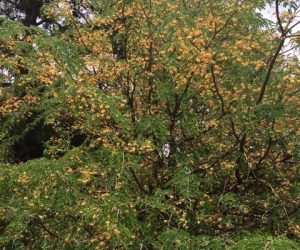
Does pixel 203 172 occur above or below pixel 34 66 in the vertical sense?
below

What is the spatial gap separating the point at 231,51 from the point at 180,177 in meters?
1.72

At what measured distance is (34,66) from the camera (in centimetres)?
586

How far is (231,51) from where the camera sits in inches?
215

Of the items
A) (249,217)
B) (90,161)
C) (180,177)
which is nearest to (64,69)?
(90,161)

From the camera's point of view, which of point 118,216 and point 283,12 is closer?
point 118,216

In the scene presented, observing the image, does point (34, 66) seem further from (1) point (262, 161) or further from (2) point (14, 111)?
→ (1) point (262, 161)

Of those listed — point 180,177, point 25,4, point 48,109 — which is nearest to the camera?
point 180,177

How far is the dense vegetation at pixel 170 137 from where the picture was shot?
486cm

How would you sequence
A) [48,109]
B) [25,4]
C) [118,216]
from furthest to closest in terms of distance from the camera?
[25,4], [48,109], [118,216]

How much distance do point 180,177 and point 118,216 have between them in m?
0.94

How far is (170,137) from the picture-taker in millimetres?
→ 5992

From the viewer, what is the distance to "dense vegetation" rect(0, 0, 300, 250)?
4.86 metres

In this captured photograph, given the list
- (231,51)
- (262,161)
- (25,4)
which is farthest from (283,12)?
(25,4)

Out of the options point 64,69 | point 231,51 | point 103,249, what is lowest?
point 103,249
